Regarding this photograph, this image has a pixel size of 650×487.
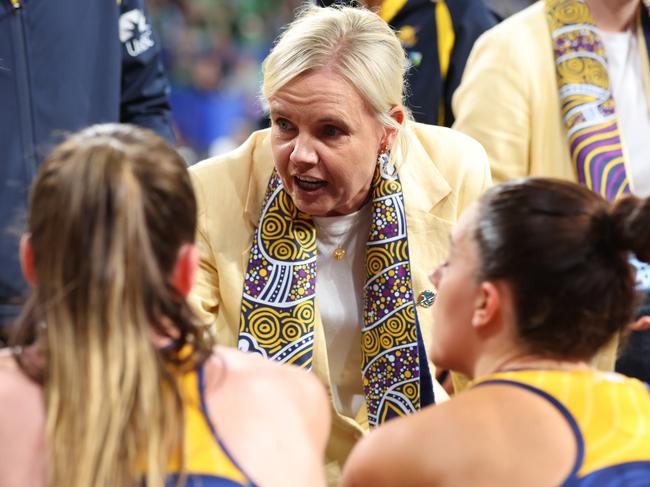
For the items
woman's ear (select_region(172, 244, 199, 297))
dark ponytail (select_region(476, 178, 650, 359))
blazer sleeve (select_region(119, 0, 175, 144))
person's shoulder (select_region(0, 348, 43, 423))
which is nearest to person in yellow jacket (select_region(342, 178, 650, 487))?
dark ponytail (select_region(476, 178, 650, 359))

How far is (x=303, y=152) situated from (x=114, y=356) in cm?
119

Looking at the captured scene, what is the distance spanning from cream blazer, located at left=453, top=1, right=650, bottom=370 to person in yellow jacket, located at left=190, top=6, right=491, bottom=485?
32 centimetres

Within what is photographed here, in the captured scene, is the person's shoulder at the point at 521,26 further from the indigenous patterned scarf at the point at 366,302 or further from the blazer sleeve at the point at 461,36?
the indigenous patterned scarf at the point at 366,302

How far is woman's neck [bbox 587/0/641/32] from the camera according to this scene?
3.30 m

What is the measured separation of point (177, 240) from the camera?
1641 mm

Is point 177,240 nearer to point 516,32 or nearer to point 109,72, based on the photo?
point 109,72

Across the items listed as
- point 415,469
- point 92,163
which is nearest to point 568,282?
point 415,469

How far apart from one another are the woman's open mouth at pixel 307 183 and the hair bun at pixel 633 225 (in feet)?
3.21

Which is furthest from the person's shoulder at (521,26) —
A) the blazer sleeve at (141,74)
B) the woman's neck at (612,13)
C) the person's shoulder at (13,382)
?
the person's shoulder at (13,382)

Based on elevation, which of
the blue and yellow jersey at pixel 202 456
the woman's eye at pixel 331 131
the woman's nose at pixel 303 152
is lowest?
the blue and yellow jersey at pixel 202 456

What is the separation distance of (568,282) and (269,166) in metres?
1.16

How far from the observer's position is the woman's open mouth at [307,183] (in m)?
2.70

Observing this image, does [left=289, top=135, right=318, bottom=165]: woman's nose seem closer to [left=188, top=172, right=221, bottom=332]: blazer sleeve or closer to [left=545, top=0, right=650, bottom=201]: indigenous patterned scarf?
[left=188, top=172, right=221, bottom=332]: blazer sleeve

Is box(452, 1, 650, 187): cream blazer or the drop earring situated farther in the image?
box(452, 1, 650, 187): cream blazer
